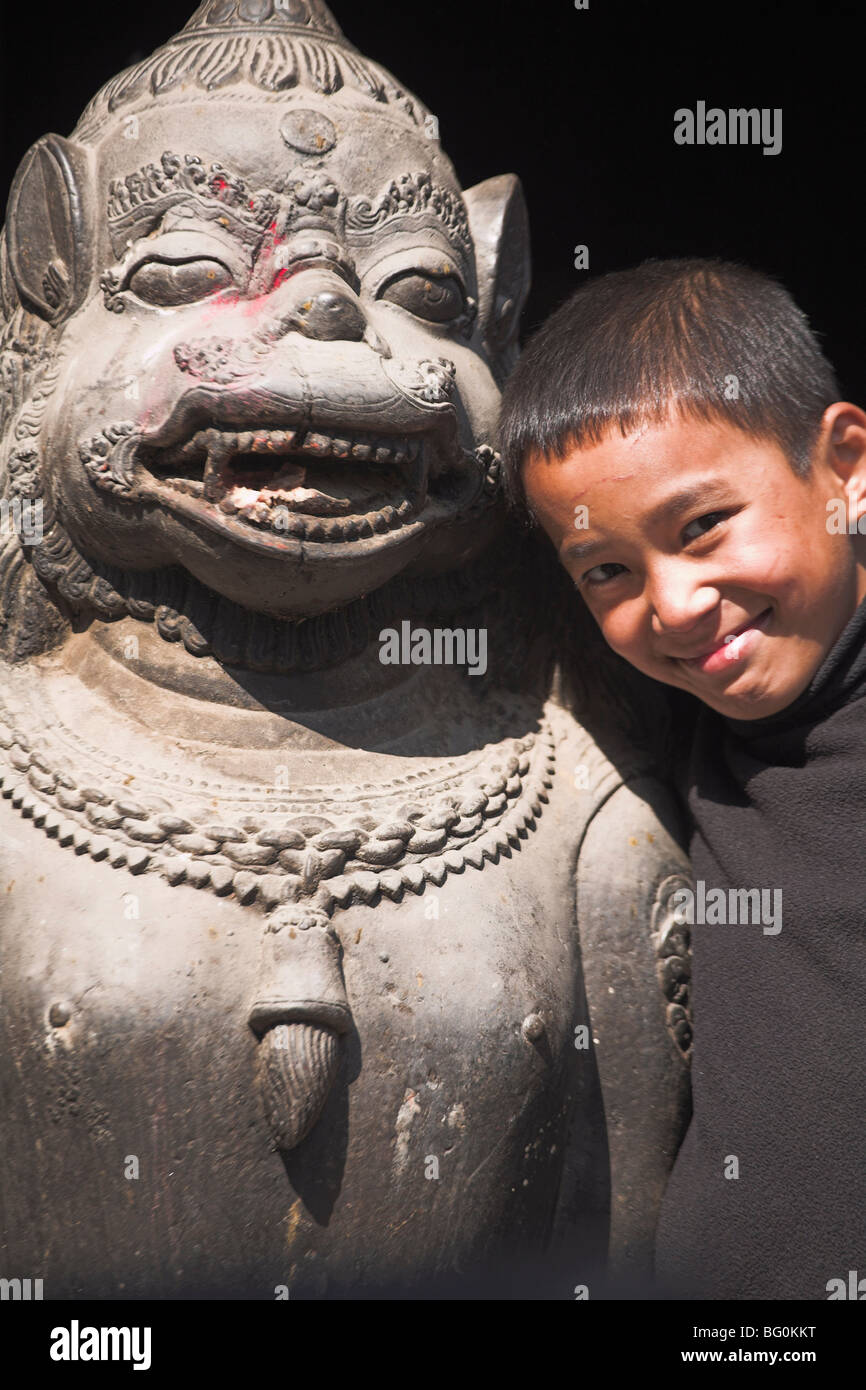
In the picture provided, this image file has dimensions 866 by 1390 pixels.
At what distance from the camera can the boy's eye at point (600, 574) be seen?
2.36 metres

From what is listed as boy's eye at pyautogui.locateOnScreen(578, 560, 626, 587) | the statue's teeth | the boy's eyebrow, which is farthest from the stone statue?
the boy's eyebrow

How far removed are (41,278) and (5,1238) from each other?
1.57m

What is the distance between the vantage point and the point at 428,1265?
2268 mm

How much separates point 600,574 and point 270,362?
62 cm

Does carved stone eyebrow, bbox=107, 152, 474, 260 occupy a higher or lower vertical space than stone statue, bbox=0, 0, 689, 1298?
higher

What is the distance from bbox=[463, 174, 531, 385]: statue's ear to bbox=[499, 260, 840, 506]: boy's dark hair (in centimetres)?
19

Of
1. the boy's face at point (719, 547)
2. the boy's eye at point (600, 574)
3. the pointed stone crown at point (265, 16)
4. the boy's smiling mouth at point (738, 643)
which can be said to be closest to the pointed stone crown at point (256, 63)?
the pointed stone crown at point (265, 16)

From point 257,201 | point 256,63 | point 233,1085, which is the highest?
point 256,63

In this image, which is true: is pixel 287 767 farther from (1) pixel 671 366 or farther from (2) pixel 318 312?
(1) pixel 671 366

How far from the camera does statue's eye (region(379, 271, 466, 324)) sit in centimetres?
243

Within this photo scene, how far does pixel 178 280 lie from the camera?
2346mm

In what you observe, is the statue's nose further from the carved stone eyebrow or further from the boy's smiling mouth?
the boy's smiling mouth

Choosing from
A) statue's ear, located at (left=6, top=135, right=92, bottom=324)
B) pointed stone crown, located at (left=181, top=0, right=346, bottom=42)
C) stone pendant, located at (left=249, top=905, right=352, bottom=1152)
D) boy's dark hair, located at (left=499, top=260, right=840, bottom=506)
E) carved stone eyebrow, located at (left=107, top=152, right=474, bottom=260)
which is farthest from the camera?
Result: pointed stone crown, located at (left=181, top=0, right=346, bottom=42)

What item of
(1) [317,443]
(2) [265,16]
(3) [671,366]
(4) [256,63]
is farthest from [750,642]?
(2) [265,16]
